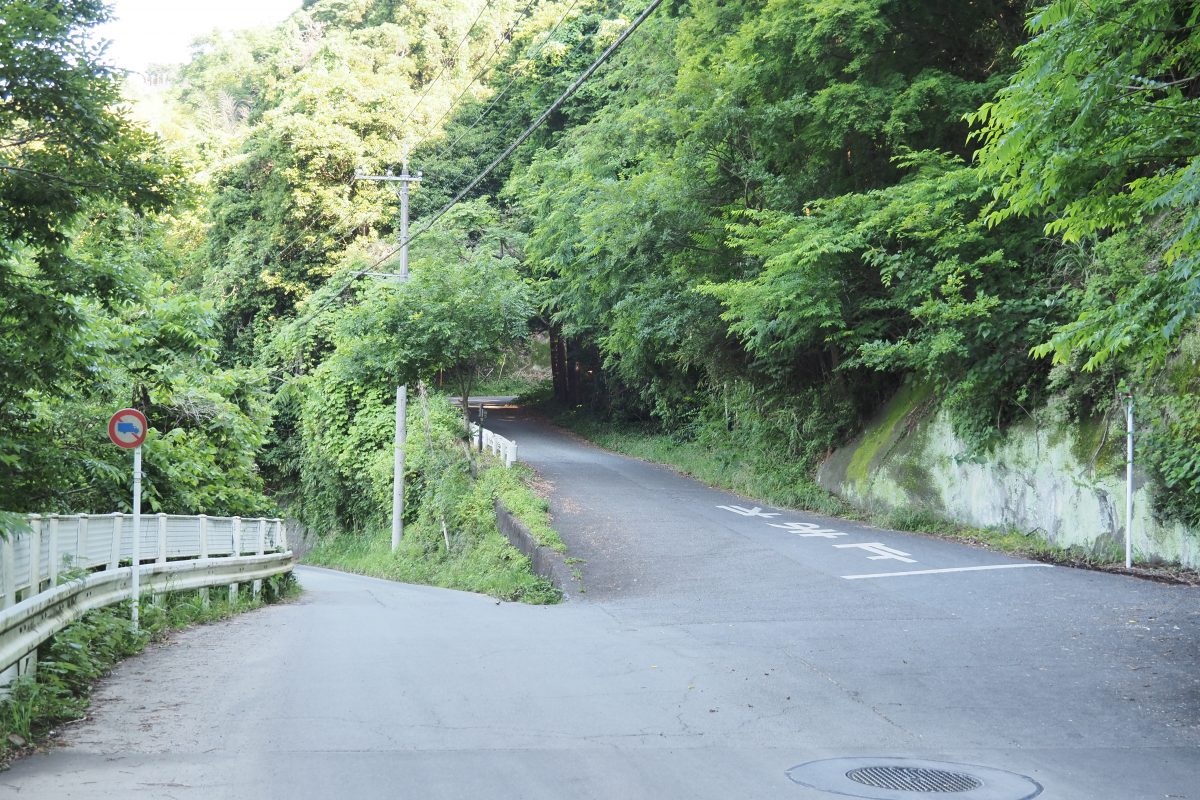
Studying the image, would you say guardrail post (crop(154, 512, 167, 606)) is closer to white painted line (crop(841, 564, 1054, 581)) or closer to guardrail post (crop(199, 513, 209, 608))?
guardrail post (crop(199, 513, 209, 608))

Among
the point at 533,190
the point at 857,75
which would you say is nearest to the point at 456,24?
the point at 533,190

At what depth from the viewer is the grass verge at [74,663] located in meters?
6.17

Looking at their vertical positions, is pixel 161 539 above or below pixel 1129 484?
below

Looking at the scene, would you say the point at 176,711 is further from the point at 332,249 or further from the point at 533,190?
the point at 332,249

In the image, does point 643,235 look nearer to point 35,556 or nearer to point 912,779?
point 35,556

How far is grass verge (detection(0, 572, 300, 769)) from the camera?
6168mm

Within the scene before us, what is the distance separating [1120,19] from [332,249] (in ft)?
115

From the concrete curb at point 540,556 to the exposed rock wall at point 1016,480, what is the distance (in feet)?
24.3

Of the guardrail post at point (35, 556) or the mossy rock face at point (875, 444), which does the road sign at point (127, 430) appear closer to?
the guardrail post at point (35, 556)

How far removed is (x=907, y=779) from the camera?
5715 mm

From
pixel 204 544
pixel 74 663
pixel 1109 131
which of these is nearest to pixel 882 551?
pixel 1109 131

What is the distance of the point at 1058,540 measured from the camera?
15.9 metres

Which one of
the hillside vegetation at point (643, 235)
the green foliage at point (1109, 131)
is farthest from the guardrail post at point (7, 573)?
the green foliage at point (1109, 131)

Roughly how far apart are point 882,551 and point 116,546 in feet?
37.7
